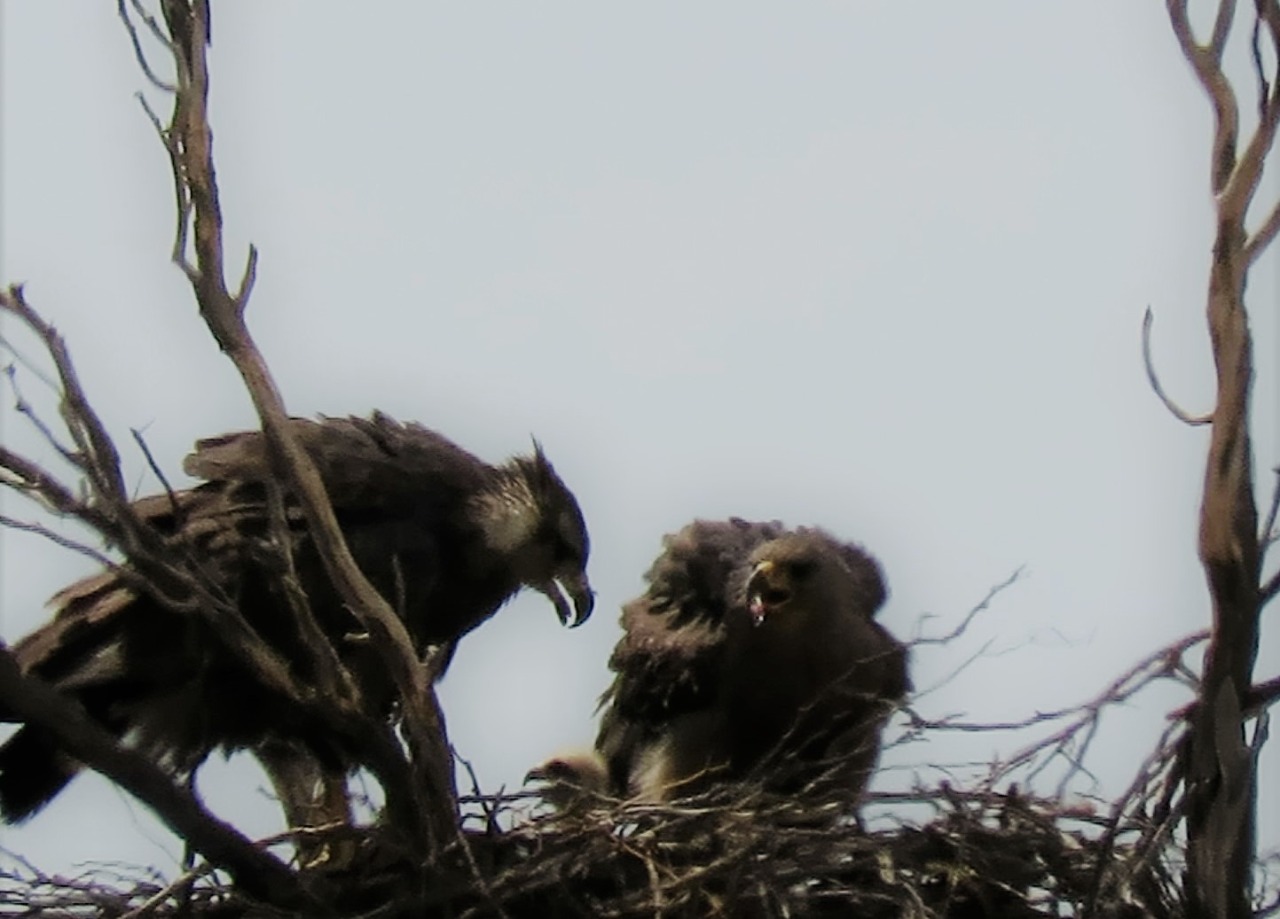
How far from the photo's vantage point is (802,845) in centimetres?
339

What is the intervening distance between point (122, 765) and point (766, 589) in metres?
1.52

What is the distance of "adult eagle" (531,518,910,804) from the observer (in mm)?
4039

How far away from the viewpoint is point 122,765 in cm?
A: 294

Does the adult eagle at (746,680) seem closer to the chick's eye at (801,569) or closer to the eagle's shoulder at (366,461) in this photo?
the chick's eye at (801,569)

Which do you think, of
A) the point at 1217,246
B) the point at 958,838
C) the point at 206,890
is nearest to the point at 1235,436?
the point at 1217,246

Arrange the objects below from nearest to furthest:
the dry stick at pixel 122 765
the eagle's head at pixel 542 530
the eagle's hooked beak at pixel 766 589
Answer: the dry stick at pixel 122 765
the eagle's hooked beak at pixel 766 589
the eagle's head at pixel 542 530

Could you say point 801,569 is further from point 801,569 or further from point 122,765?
point 122,765

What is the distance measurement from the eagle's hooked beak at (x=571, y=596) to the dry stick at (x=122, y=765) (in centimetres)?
150

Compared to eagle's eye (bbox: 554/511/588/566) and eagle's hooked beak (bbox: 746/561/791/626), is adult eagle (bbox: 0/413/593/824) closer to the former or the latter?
eagle's eye (bbox: 554/511/588/566)

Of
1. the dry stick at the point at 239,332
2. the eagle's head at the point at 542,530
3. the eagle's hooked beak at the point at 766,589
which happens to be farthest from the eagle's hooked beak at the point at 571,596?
the dry stick at the point at 239,332

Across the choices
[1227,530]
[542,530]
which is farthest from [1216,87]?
[542,530]

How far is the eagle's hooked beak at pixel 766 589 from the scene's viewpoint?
13.1 ft

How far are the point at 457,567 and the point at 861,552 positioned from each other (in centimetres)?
96

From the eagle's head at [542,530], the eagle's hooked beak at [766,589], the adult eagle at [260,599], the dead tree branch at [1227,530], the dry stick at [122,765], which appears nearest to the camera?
the dry stick at [122,765]
